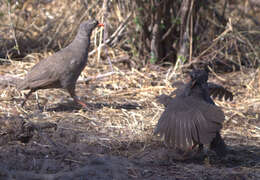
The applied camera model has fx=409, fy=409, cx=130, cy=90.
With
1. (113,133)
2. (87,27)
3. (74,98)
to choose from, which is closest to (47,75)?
(74,98)

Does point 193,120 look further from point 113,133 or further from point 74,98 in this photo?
point 74,98

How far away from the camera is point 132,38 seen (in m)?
7.66

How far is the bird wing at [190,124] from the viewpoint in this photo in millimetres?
3791

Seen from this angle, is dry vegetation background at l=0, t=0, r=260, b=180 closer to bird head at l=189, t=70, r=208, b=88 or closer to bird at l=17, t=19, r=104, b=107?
bird at l=17, t=19, r=104, b=107

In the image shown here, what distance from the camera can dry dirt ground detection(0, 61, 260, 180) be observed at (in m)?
3.66

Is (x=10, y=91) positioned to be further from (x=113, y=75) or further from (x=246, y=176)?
(x=246, y=176)

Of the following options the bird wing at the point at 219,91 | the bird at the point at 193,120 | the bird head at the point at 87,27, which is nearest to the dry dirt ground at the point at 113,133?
the bird at the point at 193,120

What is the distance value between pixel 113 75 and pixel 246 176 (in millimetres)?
4031

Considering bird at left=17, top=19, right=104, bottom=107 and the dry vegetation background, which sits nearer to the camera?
the dry vegetation background

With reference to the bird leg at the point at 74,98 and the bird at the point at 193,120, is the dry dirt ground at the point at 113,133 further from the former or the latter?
the bird at the point at 193,120

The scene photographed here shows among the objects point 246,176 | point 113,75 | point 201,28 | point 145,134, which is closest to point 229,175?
point 246,176


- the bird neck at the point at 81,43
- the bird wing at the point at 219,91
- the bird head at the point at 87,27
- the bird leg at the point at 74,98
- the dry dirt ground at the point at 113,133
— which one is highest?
the bird head at the point at 87,27

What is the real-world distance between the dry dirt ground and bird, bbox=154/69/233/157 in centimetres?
28

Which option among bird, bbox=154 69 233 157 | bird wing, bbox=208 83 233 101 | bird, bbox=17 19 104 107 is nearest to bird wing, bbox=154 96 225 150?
bird, bbox=154 69 233 157
